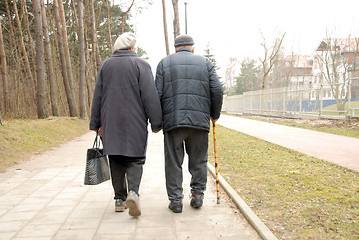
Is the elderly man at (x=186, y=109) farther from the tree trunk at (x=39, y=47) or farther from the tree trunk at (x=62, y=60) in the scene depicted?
the tree trunk at (x=62, y=60)

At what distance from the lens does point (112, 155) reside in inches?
145

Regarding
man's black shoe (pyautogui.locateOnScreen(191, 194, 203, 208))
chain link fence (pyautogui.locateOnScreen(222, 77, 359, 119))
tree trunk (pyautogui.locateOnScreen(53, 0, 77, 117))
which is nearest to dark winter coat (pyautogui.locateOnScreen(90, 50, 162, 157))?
man's black shoe (pyautogui.locateOnScreen(191, 194, 203, 208))

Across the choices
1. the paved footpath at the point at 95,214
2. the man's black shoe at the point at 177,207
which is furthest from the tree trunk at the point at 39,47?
the man's black shoe at the point at 177,207

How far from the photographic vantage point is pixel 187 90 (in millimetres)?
3717

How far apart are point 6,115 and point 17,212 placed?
49.6 feet

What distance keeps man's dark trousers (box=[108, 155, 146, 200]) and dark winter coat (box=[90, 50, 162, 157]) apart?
151 mm

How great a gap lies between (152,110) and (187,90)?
0.46 m

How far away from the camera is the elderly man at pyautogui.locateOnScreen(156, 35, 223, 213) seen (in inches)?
146

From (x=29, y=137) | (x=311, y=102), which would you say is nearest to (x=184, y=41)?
(x=29, y=137)

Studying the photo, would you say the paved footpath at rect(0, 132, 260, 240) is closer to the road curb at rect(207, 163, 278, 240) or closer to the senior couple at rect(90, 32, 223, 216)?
the road curb at rect(207, 163, 278, 240)

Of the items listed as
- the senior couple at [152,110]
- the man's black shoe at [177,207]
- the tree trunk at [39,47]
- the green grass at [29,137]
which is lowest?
the man's black shoe at [177,207]

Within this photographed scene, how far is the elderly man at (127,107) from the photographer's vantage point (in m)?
3.57

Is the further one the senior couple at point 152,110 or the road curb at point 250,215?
the senior couple at point 152,110

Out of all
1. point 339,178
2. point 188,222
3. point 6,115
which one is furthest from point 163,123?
point 6,115
